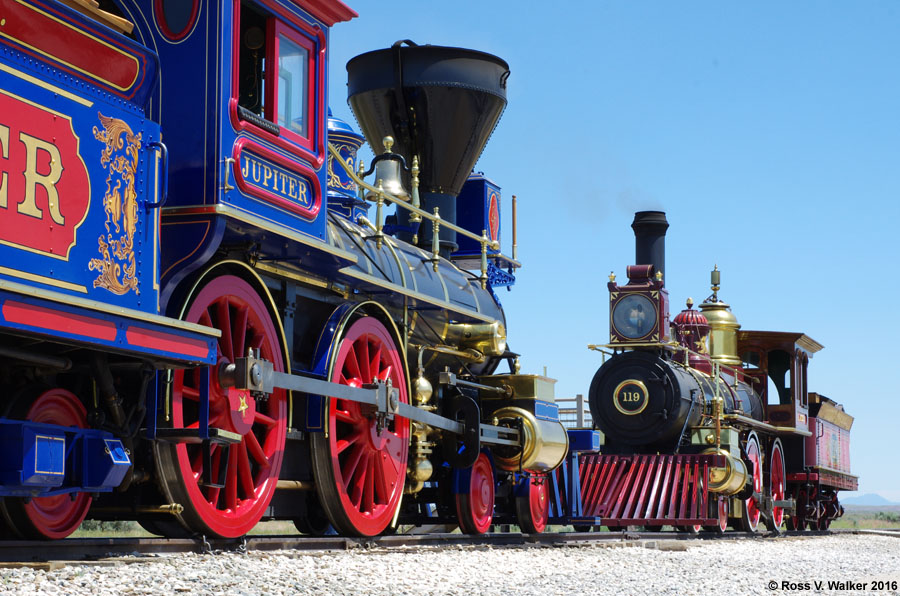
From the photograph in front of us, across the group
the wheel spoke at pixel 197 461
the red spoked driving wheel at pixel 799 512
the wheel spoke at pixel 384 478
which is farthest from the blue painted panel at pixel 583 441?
the red spoked driving wheel at pixel 799 512

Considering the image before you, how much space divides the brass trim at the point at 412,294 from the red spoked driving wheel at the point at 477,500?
1323mm

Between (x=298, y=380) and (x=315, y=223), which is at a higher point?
(x=315, y=223)

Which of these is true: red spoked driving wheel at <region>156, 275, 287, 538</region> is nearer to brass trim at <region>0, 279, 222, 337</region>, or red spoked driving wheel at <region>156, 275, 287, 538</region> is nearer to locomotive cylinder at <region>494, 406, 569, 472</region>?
brass trim at <region>0, 279, 222, 337</region>

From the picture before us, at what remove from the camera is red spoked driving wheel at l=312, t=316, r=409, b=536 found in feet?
27.4

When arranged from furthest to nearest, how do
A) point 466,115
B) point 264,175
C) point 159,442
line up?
point 466,115
point 264,175
point 159,442

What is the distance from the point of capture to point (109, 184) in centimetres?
548

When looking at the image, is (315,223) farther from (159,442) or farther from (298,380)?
(159,442)

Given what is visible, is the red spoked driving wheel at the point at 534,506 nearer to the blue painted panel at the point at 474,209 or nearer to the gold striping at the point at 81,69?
the blue painted panel at the point at 474,209

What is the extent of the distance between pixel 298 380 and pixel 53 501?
1933 mm

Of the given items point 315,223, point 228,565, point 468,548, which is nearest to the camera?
point 228,565

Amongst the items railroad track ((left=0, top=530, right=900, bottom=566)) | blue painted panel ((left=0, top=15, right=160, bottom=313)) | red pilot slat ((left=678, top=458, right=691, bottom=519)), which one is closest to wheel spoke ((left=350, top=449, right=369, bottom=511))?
railroad track ((left=0, top=530, right=900, bottom=566))

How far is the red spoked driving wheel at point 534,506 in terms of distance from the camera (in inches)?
468

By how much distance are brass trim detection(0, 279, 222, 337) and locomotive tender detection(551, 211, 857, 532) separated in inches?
303

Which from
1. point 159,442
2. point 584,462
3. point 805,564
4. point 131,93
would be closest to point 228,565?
point 159,442
